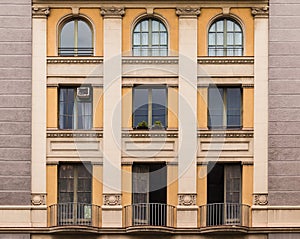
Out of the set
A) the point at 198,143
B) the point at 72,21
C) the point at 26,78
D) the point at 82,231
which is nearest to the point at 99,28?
the point at 72,21

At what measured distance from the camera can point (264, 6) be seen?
28.6 m

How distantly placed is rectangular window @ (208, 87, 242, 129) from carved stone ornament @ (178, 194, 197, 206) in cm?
281

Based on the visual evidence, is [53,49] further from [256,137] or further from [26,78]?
[256,137]

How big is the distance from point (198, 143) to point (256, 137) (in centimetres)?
224

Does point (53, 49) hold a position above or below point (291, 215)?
above

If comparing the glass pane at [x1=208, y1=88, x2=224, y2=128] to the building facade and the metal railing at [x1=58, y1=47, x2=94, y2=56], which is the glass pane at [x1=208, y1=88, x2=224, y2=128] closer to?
the building facade

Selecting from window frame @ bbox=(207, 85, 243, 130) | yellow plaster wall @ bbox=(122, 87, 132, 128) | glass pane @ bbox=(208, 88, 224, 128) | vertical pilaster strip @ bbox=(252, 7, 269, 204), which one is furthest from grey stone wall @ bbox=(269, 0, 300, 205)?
yellow plaster wall @ bbox=(122, 87, 132, 128)

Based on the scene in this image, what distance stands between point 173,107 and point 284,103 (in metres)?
4.28

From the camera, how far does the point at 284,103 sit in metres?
28.3

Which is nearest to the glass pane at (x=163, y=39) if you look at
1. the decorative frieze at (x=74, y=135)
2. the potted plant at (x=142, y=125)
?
the potted plant at (x=142, y=125)

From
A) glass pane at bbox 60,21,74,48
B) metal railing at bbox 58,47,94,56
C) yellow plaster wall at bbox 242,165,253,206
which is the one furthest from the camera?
glass pane at bbox 60,21,74,48

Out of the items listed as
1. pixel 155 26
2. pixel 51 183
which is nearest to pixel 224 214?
pixel 51 183

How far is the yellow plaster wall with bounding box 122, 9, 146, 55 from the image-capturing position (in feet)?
93.9

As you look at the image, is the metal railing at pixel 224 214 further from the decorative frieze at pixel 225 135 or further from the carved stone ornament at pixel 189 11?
the carved stone ornament at pixel 189 11
